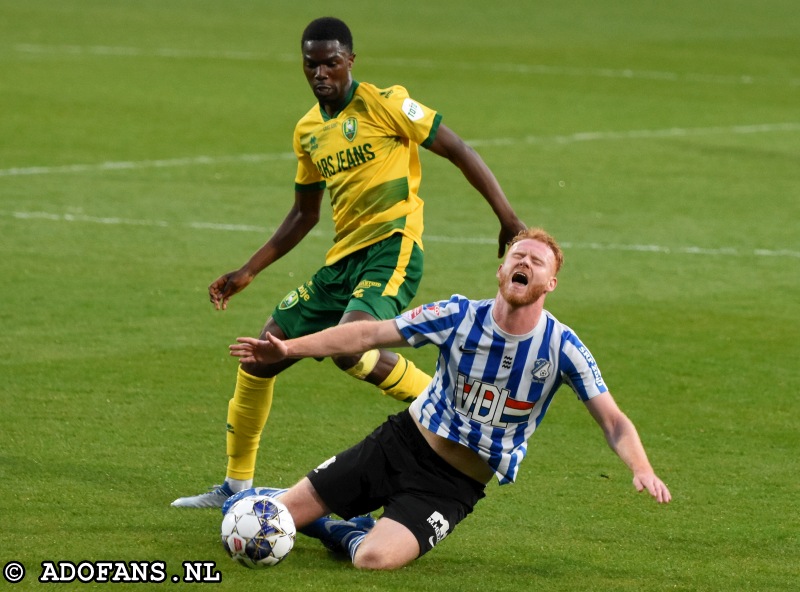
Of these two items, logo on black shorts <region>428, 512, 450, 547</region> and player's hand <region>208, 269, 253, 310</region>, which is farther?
player's hand <region>208, 269, 253, 310</region>

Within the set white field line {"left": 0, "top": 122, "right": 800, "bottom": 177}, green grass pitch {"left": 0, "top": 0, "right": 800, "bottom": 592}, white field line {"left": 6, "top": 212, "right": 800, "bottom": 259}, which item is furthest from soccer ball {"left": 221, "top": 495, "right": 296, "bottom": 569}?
white field line {"left": 0, "top": 122, "right": 800, "bottom": 177}

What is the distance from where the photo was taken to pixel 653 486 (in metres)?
5.83

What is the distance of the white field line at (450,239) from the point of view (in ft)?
45.9

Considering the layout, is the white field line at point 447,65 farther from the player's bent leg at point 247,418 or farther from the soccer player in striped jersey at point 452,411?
the soccer player in striped jersey at point 452,411

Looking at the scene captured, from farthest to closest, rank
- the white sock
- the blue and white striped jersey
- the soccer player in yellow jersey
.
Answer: the soccer player in yellow jersey < the white sock < the blue and white striped jersey

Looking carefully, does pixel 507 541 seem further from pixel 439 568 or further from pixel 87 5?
pixel 87 5

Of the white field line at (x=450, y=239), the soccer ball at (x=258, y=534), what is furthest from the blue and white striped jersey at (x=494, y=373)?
the white field line at (x=450, y=239)

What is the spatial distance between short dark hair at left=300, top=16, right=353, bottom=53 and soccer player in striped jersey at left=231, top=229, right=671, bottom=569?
178 cm

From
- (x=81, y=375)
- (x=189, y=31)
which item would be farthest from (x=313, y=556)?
(x=189, y=31)

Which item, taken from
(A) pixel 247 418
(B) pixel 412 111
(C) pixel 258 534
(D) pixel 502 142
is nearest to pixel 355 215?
(B) pixel 412 111

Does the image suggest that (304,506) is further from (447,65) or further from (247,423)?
(447,65)

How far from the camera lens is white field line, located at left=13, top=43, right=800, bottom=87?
95.1ft

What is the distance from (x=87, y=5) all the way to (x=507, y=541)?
33378mm

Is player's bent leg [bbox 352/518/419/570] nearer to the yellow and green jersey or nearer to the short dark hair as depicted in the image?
the yellow and green jersey
